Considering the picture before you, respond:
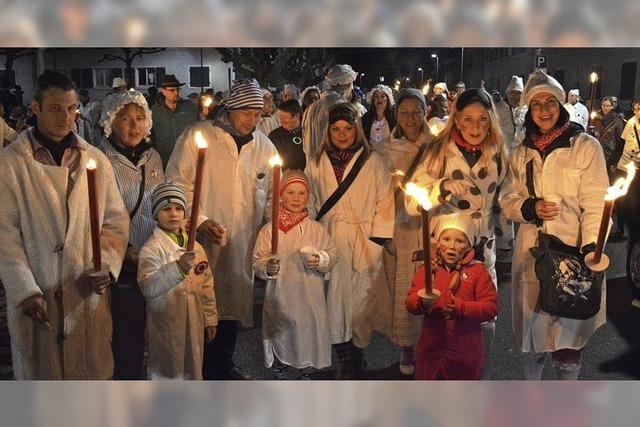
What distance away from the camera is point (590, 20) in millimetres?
2963

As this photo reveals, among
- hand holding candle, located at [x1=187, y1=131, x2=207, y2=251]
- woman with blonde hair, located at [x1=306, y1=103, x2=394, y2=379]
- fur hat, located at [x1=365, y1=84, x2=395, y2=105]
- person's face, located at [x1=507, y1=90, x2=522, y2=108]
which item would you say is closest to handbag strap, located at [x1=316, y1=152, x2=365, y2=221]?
woman with blonde hair, located at [x1=306, y1=103, x2=394, y2=379]

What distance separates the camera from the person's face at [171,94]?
3.01m

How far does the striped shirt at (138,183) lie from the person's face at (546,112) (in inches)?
55.9

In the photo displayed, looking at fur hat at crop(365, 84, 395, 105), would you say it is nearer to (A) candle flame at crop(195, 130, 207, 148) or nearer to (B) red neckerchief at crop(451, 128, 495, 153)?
(B) red neckerchief at crop(451, 128, 495, 153)

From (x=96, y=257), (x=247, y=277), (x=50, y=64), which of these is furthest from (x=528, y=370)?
(x=50, y=64)

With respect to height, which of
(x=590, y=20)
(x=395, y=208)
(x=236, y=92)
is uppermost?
(x=590, y=20)

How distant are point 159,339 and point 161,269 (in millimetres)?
286

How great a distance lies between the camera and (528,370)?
3.23 meters

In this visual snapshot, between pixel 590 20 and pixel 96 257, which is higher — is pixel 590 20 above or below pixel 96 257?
above

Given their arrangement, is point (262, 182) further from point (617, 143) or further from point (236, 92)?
point (617, 143)

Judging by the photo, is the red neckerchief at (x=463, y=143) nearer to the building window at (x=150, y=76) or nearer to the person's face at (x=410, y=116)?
the person's face at (x=410, y=116)

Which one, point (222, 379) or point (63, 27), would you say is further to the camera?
point (222, 379)

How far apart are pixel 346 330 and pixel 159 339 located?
2.37ft

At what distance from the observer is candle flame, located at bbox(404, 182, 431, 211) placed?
288 cm
